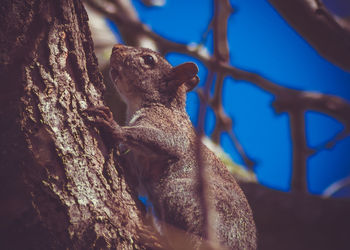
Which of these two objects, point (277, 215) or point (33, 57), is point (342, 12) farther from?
point (33, 57)

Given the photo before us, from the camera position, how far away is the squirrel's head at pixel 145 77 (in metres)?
4.03

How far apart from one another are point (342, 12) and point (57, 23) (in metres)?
6.36

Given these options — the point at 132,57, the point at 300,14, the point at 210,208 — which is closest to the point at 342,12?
the point at 300,14

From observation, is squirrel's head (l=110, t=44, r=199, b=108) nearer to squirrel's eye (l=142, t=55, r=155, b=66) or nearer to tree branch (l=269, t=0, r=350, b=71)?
squirrel's eye (l=142, t=55, r=155, b=66)

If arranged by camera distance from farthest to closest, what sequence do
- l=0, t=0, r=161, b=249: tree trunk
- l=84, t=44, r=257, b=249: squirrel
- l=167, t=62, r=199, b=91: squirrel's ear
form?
1. l=167, t=62, r=199, b=91: squirrel's ear
2. l=84, t=44, r=257, b=249: squirrel
3. l=0, t=0, r=161, b=249: tree trunk

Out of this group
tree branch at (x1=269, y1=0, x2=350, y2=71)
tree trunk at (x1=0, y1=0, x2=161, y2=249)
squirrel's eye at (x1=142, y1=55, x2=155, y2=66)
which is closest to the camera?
tree trunk at (x1=0, y1=0, x2=161, y2=249)

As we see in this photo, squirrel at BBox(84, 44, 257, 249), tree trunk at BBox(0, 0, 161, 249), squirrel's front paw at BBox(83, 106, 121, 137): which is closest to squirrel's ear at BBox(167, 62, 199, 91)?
squirrel at BBox(84, 44, 257, 249)

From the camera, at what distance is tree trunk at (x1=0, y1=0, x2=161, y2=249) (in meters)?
2.33

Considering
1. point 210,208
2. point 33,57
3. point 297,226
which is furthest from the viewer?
point 297,226

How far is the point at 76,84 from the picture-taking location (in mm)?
2725

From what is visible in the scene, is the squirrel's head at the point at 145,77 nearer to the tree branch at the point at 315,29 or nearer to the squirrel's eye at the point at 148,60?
the squirrel's eye at the point at 148,60

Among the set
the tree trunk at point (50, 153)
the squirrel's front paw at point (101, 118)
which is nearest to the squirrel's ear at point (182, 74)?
the squirrel's front paw at point (101, 118)

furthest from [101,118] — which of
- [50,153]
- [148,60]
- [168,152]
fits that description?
[148,60]

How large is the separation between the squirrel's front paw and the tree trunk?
57mm
